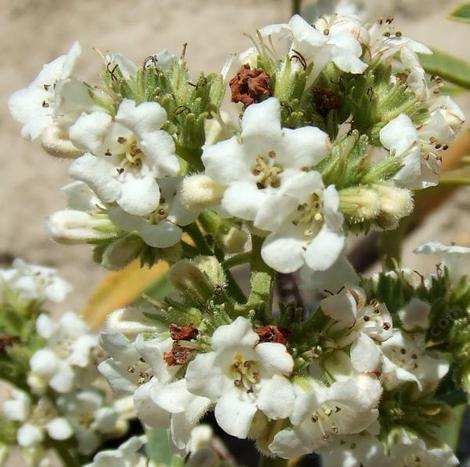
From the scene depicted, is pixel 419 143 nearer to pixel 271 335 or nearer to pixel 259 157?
pixel 259 157

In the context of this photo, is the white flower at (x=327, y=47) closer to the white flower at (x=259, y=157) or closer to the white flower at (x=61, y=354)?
the white flower at (x=259, y=157)

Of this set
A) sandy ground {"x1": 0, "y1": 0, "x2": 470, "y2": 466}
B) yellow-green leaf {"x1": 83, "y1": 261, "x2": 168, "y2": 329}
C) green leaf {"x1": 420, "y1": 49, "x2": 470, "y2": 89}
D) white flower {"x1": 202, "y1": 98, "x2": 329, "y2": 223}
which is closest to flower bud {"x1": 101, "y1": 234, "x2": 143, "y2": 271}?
white flower {"x1": 202, "y1": 98, "x2": 329, "y2": 223}

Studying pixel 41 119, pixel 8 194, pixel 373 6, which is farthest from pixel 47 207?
pixel 41 119

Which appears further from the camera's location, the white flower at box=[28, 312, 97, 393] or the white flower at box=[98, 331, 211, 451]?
the white flower at box=[28, 312, 97, 393]

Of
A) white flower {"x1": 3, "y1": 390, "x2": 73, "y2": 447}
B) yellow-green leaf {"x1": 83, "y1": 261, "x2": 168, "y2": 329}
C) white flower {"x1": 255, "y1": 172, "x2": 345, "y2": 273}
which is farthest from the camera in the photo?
yellow-green leaf {"x1": 83, "y1": 261, "x2": 168, "y2": 329}

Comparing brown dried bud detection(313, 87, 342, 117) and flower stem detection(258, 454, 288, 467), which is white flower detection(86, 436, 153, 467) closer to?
flower stem detection(258, 454, 288, 467)

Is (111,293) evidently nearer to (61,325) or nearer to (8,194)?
(61,325)

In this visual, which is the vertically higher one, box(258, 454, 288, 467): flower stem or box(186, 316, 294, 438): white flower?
box(186, 316, 294, 438): white flower
